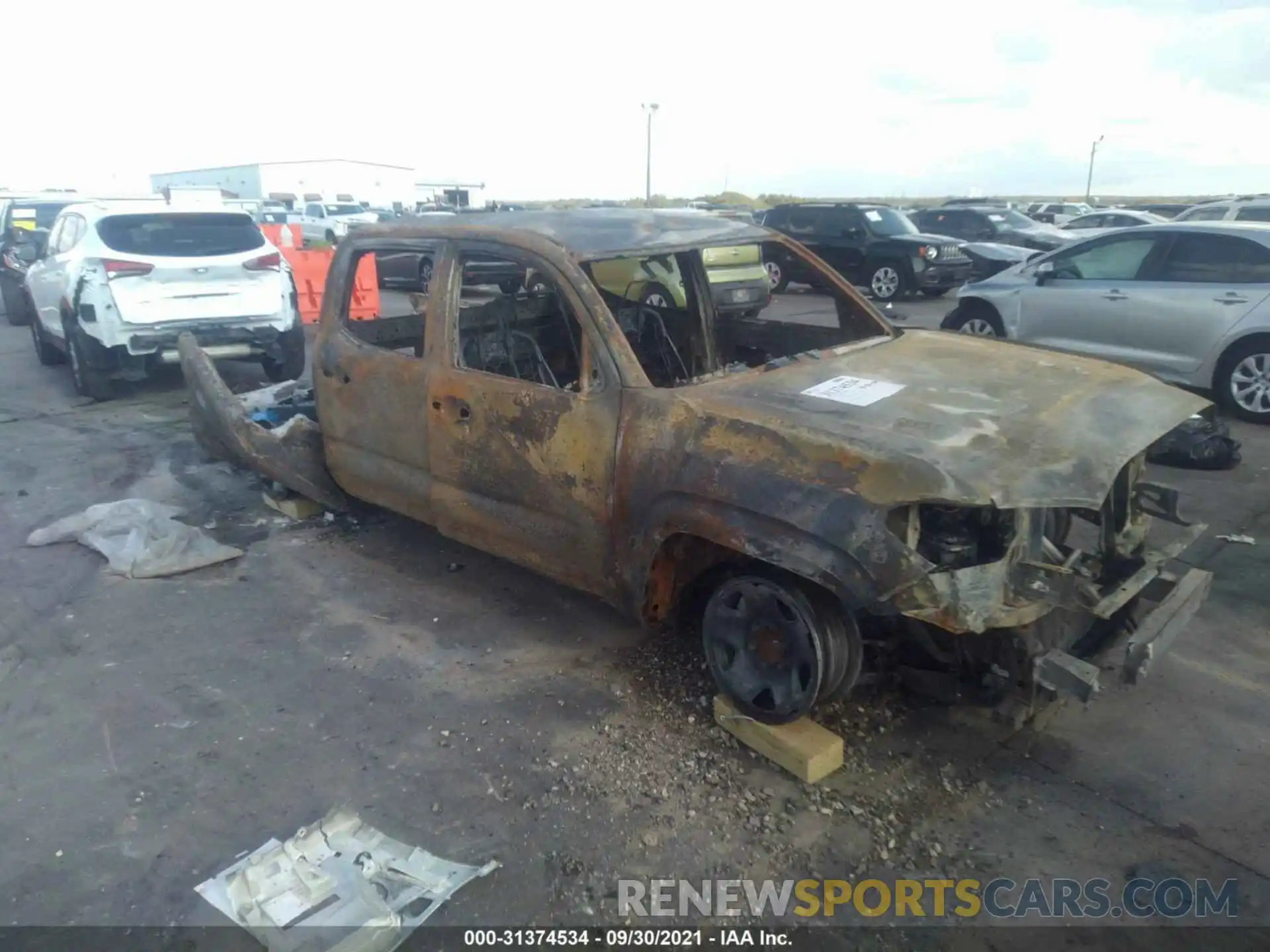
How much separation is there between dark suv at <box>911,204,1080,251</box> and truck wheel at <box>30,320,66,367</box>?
16.2 metres

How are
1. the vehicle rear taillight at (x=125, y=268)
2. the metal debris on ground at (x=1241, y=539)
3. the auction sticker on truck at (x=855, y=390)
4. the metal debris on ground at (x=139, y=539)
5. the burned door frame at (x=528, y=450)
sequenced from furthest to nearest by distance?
1. the vehicle rear taillight at (x=125, y=268)
2. the metal debris on ground at (x=1241, y=539)
3. the metal debris on ground at (x=139, y=539)
4. the burned door frame at (x=528, y=450)
5. the auction sticker on truck at (x=855, y=390)

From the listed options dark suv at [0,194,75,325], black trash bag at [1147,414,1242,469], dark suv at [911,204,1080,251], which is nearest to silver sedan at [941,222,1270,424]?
black trash bag at [1147,414,1242,469]

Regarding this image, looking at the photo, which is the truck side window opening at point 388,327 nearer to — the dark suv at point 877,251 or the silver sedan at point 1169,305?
the silver sedan at point 1169,305

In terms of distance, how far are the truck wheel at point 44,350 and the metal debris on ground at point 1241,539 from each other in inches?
433

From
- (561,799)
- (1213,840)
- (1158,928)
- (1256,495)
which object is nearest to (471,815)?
(561,799)

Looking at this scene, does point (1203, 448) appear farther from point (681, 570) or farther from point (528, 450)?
point (528, 450)

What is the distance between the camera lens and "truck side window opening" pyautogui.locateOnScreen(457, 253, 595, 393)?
4535 millimetres

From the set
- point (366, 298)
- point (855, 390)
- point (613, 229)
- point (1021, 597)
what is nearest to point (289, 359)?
point (366, 298)

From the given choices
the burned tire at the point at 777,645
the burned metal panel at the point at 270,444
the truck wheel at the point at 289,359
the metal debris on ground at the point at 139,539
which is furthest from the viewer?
the truck wheel at the point at 289,359

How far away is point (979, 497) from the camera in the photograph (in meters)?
2.62

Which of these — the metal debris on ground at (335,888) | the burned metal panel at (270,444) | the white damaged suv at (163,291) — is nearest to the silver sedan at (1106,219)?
the white damaged suv at (163,291)

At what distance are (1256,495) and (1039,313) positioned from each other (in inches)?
119

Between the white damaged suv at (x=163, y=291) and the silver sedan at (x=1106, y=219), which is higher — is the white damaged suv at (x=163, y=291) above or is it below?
below

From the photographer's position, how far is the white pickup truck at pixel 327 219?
85.6 feet
